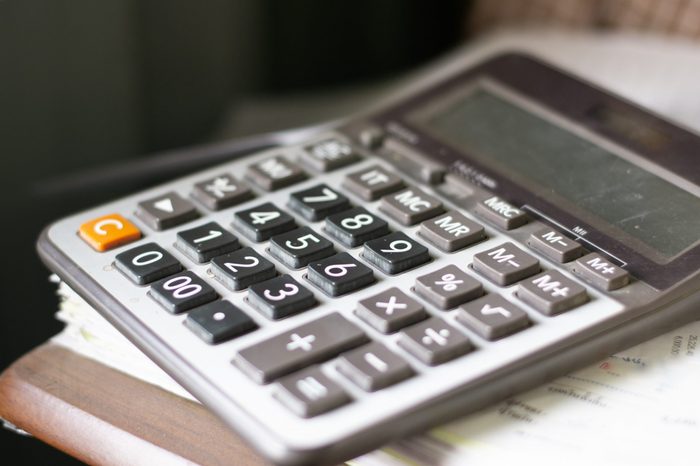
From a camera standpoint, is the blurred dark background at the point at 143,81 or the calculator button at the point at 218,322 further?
the blurred dark background at the point at 143,81

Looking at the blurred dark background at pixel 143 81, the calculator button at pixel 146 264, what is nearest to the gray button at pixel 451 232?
the calculator button at pixel 146 264

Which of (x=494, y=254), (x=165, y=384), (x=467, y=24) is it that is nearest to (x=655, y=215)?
(x=494, y=254)

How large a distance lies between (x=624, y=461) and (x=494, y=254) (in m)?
0.10

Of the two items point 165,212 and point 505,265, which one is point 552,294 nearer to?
point 505,265

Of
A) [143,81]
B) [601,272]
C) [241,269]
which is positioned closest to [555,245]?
[601,272]

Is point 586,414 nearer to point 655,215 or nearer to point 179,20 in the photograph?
point 655,215

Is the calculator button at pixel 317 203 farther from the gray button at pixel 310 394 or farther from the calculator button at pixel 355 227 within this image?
the gray button at pixel 310 394

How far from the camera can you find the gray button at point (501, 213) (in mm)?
430

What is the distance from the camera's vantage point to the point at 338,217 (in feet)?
1.43

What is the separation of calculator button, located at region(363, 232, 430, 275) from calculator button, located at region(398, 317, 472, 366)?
0.14ft

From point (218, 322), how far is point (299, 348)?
35mm

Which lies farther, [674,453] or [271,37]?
[271,37]

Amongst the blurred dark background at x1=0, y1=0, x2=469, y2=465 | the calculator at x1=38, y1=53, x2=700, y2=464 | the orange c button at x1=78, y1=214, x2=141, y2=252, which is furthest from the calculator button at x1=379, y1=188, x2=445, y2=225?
the blurred dark background at x1=0, y1=0, x2=469, y2=465

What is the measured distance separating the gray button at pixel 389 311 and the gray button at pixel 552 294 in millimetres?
42
